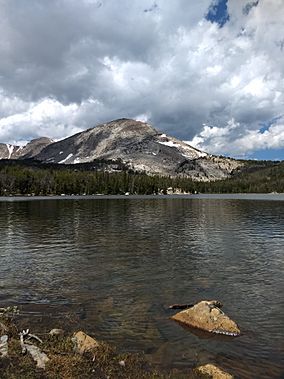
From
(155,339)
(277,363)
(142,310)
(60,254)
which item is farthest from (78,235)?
(277,363)

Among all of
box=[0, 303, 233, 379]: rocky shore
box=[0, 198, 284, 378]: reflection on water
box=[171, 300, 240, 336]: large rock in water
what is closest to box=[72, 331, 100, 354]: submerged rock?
box=[0, 303, 233, 379]: rocky shore

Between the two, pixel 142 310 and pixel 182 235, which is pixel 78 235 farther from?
pixel 142 310

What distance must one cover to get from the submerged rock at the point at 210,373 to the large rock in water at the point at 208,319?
A: 19.2 feet

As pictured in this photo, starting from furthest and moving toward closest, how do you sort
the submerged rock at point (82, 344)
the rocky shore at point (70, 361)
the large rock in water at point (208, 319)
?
the large rock in water at point (208, 319), the submerged rock at point (82, 344), the rocky shore at point (70, 361)

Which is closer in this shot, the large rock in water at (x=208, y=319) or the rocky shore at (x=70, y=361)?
the rocky shore at (x=70, y=361)

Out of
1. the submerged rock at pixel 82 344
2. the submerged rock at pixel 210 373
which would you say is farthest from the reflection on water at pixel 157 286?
the submerged rock at pixel 82 344

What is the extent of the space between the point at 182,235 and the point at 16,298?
4280cm

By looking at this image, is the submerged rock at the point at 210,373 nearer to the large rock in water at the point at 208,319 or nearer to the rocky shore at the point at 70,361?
the rocky shore at the point at 70,361

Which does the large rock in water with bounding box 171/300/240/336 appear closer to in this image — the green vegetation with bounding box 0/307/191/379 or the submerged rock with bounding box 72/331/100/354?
the green vegetation with bounding box 0/307/191/379

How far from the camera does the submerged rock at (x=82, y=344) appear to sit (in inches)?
760

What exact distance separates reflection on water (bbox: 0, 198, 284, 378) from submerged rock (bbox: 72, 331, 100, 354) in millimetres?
2096

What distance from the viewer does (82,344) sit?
1975cm

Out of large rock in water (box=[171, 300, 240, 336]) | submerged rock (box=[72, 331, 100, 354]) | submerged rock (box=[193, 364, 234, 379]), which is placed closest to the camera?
submerged rock (box=[193, 364, 234, 379])

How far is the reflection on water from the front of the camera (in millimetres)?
21812
